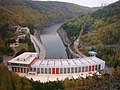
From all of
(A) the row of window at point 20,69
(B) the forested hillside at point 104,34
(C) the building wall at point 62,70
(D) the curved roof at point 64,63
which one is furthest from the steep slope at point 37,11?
(C) the building wall at point 62,70

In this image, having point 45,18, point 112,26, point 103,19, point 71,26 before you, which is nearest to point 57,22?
point 45,18

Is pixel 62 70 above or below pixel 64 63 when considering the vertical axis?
below

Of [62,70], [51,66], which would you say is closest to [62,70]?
[62,70]

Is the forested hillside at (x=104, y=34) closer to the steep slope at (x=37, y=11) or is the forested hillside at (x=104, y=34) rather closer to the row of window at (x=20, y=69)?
the row of window at (x=20, y=69)

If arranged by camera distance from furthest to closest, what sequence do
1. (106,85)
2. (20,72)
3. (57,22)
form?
(57,22) → (20,72) → (106,85)

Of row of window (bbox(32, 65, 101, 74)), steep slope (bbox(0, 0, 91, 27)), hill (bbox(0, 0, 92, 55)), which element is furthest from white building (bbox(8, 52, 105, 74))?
steep slope (bbox(0, 0, 91, 27))

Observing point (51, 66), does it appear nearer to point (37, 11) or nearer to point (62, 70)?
point (62, 70)

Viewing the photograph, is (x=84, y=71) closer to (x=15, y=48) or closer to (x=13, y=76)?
(x=13, y=76)

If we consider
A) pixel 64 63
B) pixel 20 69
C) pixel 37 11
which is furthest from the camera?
pixel 37 11

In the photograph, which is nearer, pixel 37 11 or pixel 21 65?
pixel 21 65

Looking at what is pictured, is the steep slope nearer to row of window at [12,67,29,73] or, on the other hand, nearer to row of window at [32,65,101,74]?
row of window at [12,67,29,73]
